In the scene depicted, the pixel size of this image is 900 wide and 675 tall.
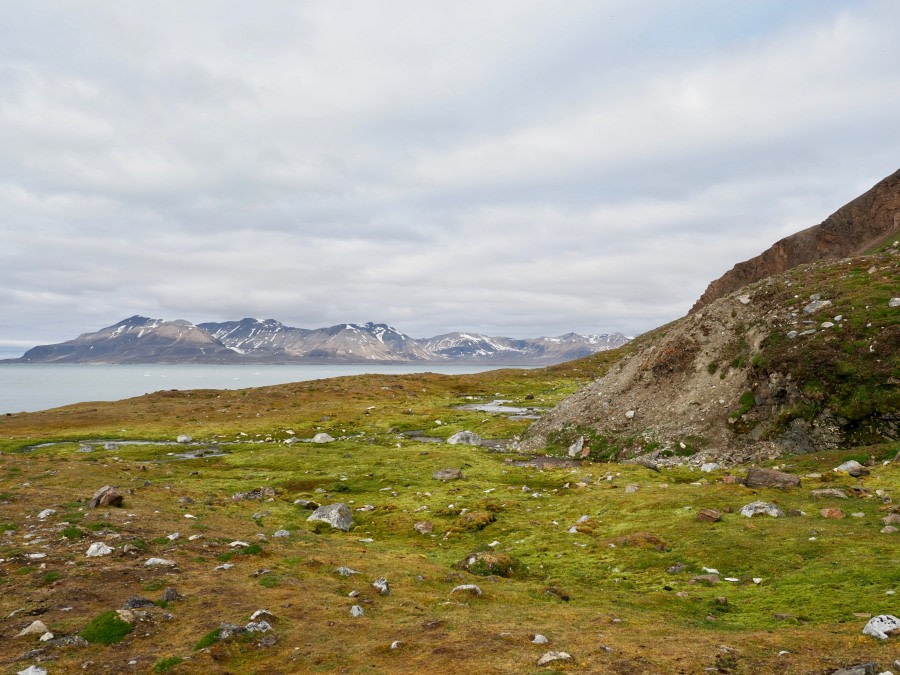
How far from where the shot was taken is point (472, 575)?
17.4 meters

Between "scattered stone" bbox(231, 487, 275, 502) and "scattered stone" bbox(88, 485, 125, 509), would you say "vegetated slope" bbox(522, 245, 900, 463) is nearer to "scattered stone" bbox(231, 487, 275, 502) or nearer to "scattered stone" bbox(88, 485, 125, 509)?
"scattered stone" bbox(231, 487, 275, 502)

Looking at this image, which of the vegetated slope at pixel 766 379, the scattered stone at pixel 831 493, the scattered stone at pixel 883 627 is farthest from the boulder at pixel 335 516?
the scattered stone at pixel 883 627

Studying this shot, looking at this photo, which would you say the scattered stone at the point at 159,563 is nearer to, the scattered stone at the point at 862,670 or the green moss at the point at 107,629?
the green moss at the point at 107,629

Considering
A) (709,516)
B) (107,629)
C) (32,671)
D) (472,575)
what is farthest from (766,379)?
(32,671)

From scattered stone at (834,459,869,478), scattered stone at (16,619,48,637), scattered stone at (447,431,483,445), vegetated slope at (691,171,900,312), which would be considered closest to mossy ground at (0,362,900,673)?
scattered stone at (16,619,48,637)

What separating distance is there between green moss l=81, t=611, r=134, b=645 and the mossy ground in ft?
0.96

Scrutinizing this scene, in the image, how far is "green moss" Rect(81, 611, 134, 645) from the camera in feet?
37.9

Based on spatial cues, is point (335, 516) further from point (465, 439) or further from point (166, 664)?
point (465, 439)

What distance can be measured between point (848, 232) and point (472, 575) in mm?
162246

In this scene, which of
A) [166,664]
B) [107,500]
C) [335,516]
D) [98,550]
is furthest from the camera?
[335,516]

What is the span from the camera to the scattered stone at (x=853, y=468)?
23.8m

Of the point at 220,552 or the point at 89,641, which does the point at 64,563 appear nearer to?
the point at 220,552

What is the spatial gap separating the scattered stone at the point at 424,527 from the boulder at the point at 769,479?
15.2m

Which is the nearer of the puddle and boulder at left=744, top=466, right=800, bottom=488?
boulder at left=744, top=466, right=800, bottom=488
